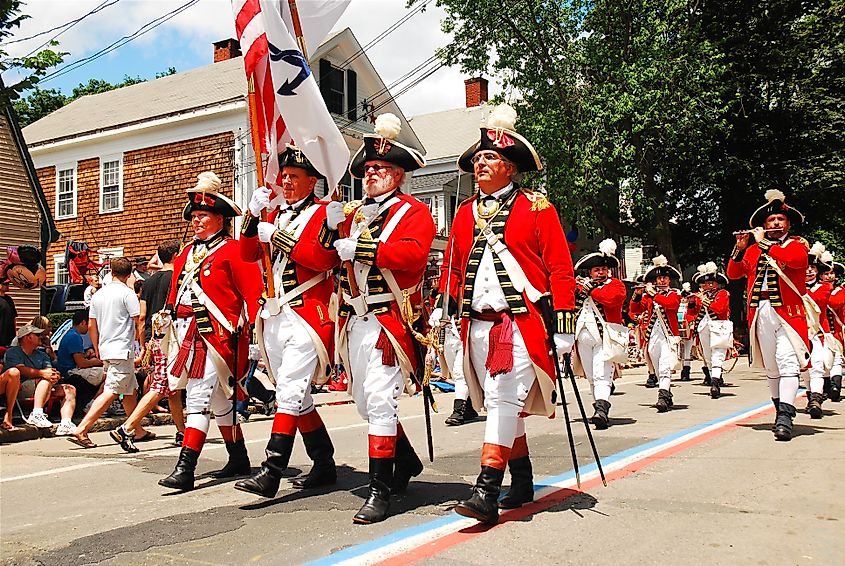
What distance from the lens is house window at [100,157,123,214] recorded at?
83.3 feet

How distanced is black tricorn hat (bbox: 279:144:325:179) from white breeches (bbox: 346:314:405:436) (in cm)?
120

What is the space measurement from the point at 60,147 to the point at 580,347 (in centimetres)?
2156

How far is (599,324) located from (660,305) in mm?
3350

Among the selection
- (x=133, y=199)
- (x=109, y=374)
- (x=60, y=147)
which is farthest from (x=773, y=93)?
(x=109, y=374)

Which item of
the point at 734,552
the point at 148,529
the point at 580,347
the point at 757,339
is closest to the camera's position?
the point at 734,552

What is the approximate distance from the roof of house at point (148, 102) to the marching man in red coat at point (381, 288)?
1789cm

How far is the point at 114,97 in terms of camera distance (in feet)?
96.0

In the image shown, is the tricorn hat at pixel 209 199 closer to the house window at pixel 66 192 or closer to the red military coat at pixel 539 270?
the red military coat at pixel 539 270

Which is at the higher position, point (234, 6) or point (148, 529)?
point (234, 6)

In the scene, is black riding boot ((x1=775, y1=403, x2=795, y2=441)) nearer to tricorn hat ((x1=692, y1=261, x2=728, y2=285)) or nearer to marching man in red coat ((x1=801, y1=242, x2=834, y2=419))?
marching man in red coat ((x1=801, y1=242, x2=834, y2=419))

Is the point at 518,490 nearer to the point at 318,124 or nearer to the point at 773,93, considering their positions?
the point at 318,124

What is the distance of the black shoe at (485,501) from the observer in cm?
484

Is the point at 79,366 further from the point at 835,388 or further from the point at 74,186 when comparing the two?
the point at 74,186

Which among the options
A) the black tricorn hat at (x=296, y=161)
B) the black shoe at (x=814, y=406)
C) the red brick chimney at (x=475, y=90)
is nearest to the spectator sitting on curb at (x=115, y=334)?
the black tricorn hat at (x=296, y=161)
